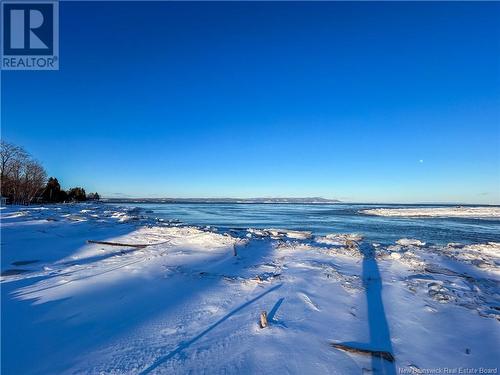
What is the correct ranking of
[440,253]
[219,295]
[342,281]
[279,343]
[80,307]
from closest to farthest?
1. [279,343]
2. [80,307]
3. [219,295]
4. [342,281]
5. [440,253]

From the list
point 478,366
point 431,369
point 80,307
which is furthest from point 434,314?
point 80,307

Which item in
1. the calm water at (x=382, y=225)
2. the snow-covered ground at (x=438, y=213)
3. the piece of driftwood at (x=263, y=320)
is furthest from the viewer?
the snow-covered ground at (x=438, y=213)

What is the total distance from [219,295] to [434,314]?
12.8 feet

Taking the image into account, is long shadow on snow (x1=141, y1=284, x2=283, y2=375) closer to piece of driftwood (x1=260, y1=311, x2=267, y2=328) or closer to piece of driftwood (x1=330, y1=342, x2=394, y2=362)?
piece of driftwood (x1=260, y1=311, x2=267, y2=328)

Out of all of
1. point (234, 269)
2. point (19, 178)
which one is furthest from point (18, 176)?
point (234, 269)

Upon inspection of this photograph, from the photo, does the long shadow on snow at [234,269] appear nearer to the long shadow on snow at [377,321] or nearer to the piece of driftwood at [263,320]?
the piece of driftwood at [263,320]

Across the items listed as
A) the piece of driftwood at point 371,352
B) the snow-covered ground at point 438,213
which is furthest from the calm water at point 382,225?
the piece of driftwood at point 371,352

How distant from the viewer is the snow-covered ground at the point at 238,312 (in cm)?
349

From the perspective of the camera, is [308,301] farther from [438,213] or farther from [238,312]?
[438,213]

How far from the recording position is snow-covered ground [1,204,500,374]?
3.49 metres

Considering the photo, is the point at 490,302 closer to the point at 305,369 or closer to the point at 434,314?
the point at 434,314

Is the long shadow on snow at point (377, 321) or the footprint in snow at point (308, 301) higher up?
the footprint in snow at point (308, 301)

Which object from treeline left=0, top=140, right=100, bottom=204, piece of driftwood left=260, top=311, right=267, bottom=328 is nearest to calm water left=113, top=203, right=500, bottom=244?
piece of driftwood left=260, top=311, right=267, bottom=328

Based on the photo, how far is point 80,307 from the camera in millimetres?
4848
